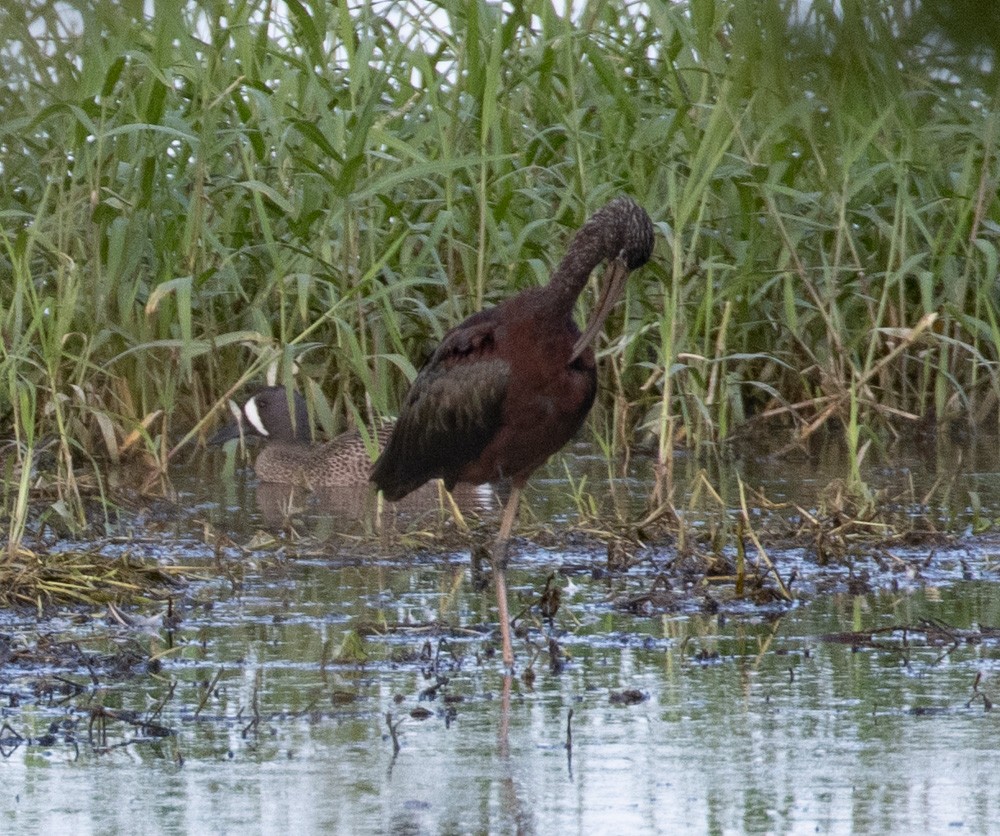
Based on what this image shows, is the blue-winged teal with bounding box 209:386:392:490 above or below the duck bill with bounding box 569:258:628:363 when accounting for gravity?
below

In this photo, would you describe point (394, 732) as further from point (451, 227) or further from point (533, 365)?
point (451, 227)

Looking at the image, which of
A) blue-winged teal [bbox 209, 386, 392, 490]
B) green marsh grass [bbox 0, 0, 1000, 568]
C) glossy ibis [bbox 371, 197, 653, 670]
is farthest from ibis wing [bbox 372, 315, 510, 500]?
blue-winged teal [bbox 209, 386, 392, 490]

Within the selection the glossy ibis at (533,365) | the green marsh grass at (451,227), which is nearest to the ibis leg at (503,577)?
the glossy ibis at (533,365)

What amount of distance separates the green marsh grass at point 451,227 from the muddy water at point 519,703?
1449mm

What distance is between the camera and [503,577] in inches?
220

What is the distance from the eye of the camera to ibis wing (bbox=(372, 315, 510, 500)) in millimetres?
5773

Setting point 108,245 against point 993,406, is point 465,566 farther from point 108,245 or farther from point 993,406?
point 993,406

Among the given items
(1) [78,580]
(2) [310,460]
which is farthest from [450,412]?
(2) [310,460]

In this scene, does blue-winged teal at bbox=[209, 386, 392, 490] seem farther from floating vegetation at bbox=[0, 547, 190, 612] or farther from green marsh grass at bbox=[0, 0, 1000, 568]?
floating vegetation at bbox=[0, 547, 190, 612]

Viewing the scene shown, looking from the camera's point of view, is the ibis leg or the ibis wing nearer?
the ibis leg

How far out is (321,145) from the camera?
6938mm

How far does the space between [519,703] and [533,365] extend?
1.57 meters

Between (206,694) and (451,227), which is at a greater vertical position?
(451,227)

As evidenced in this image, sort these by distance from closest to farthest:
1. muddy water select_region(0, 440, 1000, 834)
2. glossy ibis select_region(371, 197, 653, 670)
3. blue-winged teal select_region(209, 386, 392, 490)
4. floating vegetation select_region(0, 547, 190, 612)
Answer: muddy water select_region(0, 440, 1000, 834) < floating vegetation select_region(0, 547, 190, 612) < glossy ibis select_region(371, 197, 653, 670) < blue-winged teal select_region(209, 386, 392, 490)
